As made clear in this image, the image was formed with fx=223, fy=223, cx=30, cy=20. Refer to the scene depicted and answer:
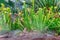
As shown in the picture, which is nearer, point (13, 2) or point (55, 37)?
point (55, 37)

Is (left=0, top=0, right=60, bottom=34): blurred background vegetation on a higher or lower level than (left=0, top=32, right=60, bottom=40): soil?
higher

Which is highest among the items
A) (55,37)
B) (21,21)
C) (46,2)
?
(46,2)

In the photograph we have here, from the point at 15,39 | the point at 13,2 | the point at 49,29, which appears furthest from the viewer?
→ the point at 13,2

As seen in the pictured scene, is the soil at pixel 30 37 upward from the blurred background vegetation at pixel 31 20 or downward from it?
downward

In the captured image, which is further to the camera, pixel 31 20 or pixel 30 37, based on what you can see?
pixel 31 20

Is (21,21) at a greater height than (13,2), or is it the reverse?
(13,2)

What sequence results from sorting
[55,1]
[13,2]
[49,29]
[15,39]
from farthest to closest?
[13,2] < [55,1] < [49,29] < [15,39]

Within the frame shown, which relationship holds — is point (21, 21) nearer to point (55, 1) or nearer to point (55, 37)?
point (55, 37)

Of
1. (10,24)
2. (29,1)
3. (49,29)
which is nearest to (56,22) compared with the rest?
(49,29)

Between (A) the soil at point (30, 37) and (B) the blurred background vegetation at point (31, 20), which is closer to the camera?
(A) the soil at point (30, 37)

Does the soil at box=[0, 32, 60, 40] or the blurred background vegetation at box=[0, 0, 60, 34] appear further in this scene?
the blurred background vegetation at box=[0, 0, 60, 34]

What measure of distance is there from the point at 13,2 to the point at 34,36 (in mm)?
1193

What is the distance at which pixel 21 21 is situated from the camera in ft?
9.93

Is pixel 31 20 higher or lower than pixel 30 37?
higher
